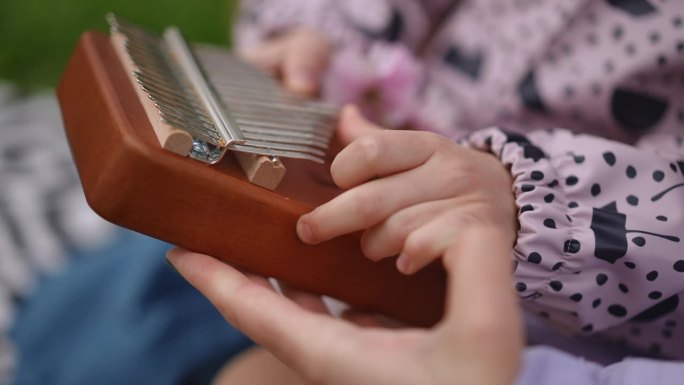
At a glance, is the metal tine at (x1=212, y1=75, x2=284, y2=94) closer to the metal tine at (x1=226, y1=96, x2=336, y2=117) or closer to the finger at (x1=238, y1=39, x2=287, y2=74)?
the metal tine at (x1=226, y1=96, x2=336, y2=117)

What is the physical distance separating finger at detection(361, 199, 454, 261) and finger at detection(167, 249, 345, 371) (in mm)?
66

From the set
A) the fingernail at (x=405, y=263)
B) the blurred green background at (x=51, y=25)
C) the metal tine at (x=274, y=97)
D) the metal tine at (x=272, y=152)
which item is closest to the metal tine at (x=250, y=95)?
the metal tine at (x=274, y=97)

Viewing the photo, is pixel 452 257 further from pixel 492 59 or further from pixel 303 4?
pixel 303 4

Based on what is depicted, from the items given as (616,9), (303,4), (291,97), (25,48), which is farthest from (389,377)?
(25,48)

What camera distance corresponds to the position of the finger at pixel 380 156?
1.18ft

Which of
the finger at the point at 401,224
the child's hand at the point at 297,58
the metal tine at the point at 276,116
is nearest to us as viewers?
the finger at the point at 401,224

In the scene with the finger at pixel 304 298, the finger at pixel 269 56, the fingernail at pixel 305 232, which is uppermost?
the fingernail at pixel 305 232

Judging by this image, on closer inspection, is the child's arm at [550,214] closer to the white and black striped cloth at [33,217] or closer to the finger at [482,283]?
the finger at [482,283]

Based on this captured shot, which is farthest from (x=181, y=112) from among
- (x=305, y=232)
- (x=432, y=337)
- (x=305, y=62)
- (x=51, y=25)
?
(x=51, y=25)

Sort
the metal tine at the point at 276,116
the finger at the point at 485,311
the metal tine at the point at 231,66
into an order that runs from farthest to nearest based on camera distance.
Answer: the metal tine at the point at 231,66, the metal tine at the point at 276,116, the finger at the point at 485,311

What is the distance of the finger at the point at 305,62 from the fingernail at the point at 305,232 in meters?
0.30

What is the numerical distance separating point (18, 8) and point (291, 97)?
2.20 ft

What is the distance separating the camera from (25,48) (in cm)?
102

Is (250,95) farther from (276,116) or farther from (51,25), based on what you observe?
(51,25)
